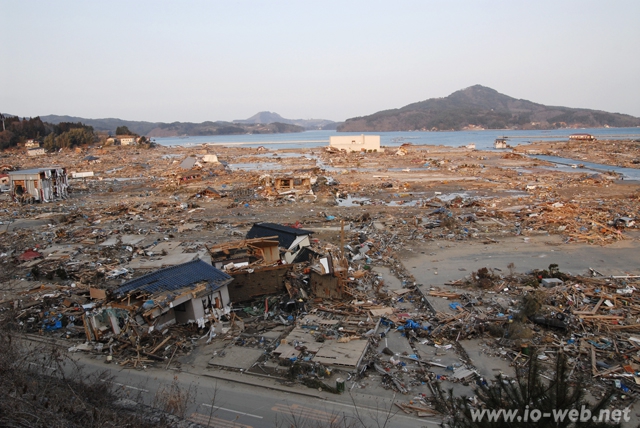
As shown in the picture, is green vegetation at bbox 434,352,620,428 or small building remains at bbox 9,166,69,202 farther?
small building remains at bbox 9,166,69,202

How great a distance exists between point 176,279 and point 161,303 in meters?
0.91

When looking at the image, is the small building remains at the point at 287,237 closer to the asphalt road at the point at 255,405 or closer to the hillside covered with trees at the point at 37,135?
the asphalt road at the point at 255,405

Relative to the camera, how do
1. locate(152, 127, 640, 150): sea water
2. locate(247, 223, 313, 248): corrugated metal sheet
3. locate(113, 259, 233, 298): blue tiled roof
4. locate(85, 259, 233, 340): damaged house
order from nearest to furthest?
1. locate(85, 259, 233, 340): damaged house
2. locate(113, 259, 233, 298): blue tiled roof
3. locate(247, 223, 313, 248): corrugated metal sheet
4. locate(152, 127, 640, 150): sea water

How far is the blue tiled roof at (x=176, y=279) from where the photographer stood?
8922 mm

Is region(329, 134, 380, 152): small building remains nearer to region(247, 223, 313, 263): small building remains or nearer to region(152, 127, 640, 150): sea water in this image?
region(152, 127, 640, 150): sea water

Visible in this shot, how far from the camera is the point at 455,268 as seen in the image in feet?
43.7

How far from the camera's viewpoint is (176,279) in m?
9.41

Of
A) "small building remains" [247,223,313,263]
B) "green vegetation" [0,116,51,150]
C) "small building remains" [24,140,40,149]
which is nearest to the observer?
"small building remains" [247,223,313,263]

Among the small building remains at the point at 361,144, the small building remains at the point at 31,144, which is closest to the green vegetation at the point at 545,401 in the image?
the small building remains at the point at 361,144

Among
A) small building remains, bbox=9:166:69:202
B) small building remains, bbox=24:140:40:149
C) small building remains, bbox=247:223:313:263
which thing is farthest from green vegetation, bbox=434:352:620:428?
small building remains, bbox=24:140:40:149

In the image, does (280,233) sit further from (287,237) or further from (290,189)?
(290,189)

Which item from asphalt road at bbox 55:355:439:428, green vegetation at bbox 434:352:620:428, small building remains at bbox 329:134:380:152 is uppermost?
small building remains at bbox 329:134:380:152

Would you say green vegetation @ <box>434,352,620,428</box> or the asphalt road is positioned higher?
green vegetation @ <box>434,352,620,428</box>

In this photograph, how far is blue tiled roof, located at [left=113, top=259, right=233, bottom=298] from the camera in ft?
29.3
